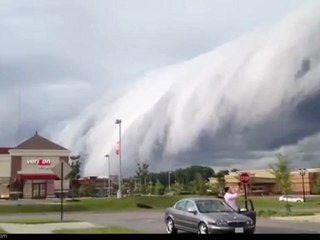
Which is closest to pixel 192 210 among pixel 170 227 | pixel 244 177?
pixel 170 227

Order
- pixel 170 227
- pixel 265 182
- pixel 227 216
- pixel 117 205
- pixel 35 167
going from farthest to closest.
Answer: pixel 265 182, pixel 117 205, pixel 35 167, pixel 170 227, pixel 227 216

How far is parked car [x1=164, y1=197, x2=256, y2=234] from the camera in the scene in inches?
409

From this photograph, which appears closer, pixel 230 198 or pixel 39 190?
pixel 230 198

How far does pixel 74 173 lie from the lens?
12.1 metres

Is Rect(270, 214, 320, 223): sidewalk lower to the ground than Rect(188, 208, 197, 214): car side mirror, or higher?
lower

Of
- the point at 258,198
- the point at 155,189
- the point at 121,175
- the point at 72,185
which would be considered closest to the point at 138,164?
the point at 121,175

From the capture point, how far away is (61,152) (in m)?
10.6

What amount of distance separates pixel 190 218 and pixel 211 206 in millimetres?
520

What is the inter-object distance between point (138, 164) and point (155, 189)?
52.4 inches

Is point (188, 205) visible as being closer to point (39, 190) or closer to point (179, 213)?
point (179, 213)

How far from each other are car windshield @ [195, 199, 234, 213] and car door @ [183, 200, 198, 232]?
0.14 metres

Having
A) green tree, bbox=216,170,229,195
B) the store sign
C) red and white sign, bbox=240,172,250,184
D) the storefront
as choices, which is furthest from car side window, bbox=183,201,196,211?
the store sign

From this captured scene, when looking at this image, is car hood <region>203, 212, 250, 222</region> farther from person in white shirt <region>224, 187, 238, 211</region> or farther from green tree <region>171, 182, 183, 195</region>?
person in white shirt <region>224, 187, 238, 211</region>
